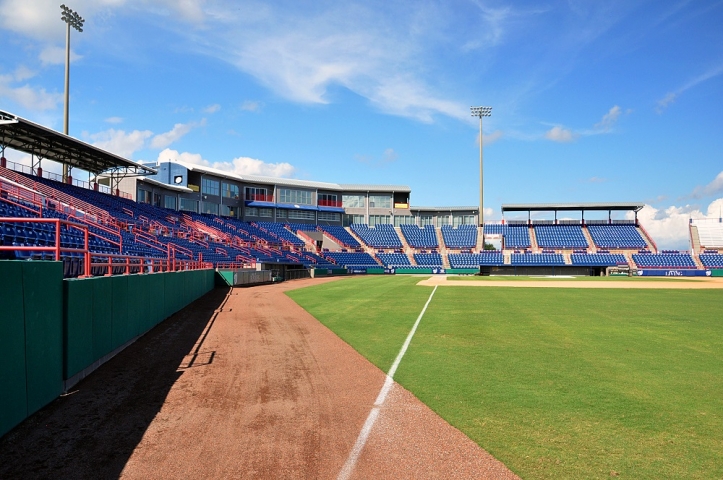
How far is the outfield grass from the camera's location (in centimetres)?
567

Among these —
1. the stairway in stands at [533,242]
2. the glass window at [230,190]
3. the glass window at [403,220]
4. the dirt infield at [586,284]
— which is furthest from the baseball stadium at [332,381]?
the glass window at [403,220]

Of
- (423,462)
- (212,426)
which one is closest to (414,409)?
(423,462)

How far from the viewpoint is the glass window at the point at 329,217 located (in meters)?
79.8

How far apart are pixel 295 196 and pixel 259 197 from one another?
5.89 m

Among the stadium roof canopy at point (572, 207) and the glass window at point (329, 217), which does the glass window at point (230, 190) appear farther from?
the stadium roof canopy at point (572, 207)

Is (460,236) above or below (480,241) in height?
above

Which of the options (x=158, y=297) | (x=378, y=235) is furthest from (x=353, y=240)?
(x=158, y=297)

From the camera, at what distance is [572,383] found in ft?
28.6

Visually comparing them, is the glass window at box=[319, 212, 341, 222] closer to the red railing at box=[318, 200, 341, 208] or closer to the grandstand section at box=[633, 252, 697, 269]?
the red railing at box=[318, 200, 341, 208]

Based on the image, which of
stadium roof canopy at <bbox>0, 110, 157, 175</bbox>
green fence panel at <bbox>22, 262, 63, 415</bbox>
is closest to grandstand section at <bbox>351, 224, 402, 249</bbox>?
stadium roof canopy at <bbox>0, 110, 157, 175</bbox>

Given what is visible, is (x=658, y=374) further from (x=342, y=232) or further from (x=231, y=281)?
(x=342, y=232)

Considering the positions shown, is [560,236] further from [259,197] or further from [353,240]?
[259,197]

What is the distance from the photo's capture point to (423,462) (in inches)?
221

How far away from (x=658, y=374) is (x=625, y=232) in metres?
74.6
